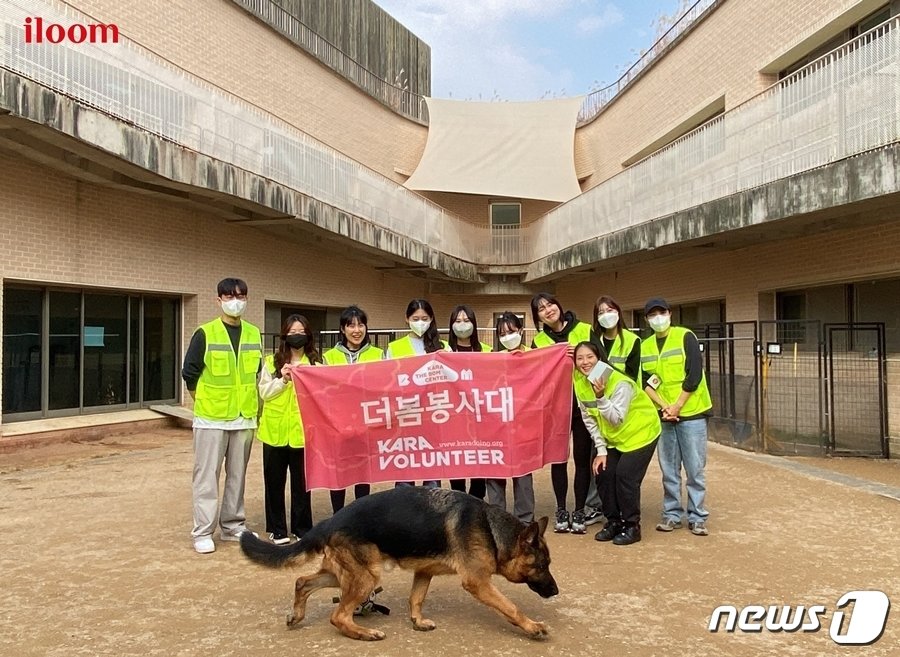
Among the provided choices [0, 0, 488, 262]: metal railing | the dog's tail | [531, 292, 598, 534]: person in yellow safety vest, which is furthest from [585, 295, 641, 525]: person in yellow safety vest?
[0, 0, 488, 262]: metal railing

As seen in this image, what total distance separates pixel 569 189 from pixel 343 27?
8960mm

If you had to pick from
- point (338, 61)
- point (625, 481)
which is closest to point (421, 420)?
point (625, 481)

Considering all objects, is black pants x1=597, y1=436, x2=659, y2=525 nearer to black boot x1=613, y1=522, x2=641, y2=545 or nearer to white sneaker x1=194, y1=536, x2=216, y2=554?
black boot x1=613, y1=522, x2=641, y2=545

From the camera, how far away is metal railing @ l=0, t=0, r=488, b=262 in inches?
362

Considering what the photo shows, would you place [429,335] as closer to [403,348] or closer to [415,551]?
[403,348]

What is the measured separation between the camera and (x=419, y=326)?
601 cm

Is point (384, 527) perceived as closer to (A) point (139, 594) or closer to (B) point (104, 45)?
(A) point (139, 594)

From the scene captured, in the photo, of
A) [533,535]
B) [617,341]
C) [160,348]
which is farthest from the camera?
[160,348]

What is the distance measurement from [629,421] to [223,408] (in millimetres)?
3292

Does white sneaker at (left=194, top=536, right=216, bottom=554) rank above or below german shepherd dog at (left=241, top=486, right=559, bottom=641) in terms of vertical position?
below

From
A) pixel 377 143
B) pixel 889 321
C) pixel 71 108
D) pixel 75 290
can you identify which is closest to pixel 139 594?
pixel 71 108

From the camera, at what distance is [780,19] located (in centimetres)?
1329

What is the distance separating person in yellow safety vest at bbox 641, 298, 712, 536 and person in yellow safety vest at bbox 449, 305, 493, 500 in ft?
4.85

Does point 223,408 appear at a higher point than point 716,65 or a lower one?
lower
